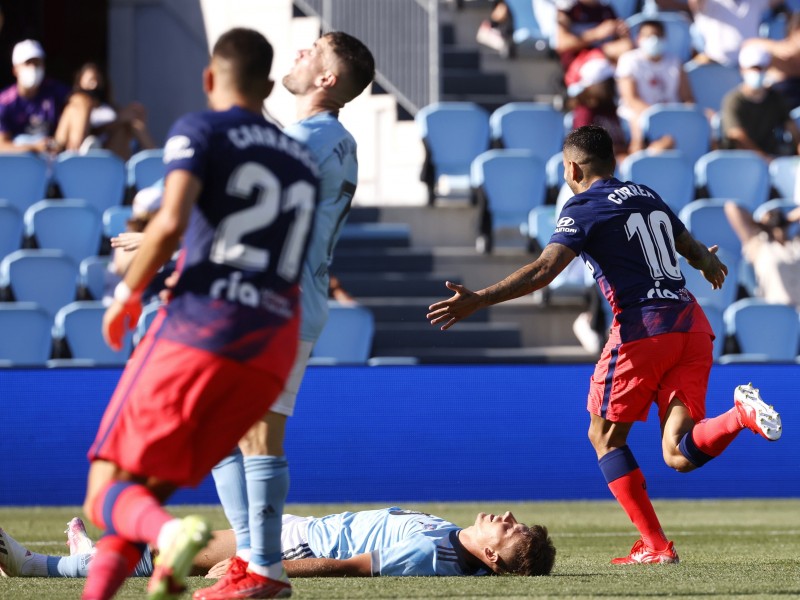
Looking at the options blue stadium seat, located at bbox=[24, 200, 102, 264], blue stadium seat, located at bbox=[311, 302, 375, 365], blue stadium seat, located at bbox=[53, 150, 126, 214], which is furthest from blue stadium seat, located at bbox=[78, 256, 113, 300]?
blue stadium seat, located at bbox=[311, 302, 375, 365]

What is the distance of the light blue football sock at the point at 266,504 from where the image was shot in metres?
4.75

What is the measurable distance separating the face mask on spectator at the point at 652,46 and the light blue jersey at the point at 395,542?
9070 mm

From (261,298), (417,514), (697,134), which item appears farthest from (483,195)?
(261,298)

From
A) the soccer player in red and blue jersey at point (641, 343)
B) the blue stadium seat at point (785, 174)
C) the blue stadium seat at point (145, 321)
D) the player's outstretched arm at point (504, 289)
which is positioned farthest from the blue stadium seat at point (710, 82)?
the player's outstretched arm at point (504, 289)

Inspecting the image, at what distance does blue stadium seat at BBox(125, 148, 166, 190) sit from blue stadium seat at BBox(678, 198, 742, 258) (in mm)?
4717

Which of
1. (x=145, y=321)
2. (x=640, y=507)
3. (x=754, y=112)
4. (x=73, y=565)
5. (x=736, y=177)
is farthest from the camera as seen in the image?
(x=754, y=112)

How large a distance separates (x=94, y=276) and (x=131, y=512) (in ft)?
26.8

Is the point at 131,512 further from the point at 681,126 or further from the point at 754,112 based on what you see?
the point at 754,112

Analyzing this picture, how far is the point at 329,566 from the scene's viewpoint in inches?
217

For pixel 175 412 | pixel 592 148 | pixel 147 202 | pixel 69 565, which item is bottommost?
pixel 69 565

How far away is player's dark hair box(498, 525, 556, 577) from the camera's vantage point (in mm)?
5629

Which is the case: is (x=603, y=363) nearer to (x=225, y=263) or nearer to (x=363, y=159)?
(x=225, y=263)

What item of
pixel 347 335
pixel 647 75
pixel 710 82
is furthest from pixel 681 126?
pixel 347 335

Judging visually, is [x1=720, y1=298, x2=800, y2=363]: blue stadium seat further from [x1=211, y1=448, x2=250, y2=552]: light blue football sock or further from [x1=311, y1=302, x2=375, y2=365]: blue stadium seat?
[x1=211, y1=448, x2=250, y2=552]: light blue football sock
